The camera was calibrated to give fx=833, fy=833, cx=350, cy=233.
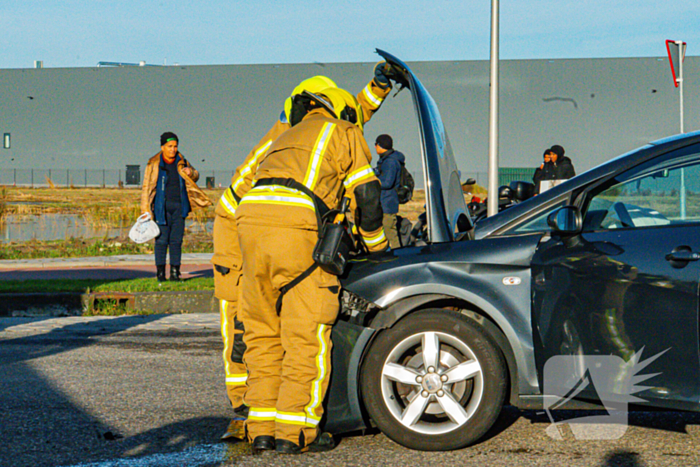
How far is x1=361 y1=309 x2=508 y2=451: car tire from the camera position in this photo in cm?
390

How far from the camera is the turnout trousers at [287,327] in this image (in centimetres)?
384

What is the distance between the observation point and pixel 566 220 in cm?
393

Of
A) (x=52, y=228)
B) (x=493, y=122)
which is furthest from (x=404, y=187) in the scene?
(x=52, y=228)

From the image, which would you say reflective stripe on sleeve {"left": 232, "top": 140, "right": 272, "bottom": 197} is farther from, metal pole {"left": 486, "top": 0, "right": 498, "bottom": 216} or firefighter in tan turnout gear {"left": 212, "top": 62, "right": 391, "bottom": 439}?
metal pole {"left": 486, "top": 0, "right": 498, "bottom": 216}

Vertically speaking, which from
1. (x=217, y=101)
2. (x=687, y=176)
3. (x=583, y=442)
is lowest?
(x=583, y=442)

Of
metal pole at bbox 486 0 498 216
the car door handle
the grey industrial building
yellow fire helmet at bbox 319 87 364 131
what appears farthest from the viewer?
the grey industrial building

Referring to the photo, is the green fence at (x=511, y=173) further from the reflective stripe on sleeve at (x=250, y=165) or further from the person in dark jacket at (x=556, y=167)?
the reflective stripe on sleeve at (x=250, y=165)

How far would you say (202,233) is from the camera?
20109 millimetres

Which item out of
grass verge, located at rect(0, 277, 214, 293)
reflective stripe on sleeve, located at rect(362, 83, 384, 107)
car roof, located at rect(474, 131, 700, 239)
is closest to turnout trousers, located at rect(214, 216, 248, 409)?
reflective stripe on sleeve, located at rect(362, 83, 384, 107)

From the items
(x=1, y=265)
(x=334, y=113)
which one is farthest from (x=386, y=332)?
(x=1, y=265)

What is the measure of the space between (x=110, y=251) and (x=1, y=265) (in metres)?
2.53

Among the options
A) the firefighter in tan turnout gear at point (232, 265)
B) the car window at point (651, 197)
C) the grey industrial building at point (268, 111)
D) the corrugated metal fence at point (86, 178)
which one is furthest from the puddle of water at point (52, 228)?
the corrugated metal fence at point (86, 178)

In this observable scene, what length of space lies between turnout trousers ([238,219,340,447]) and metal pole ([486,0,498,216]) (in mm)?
6477

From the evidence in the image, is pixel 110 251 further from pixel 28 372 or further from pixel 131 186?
pixel 131 186
